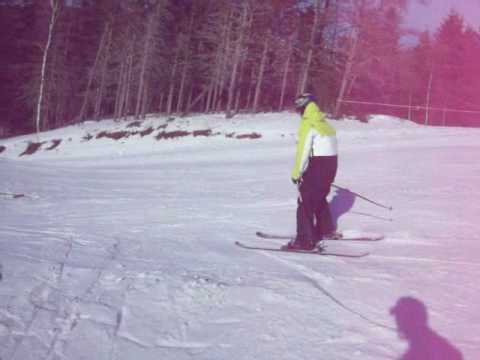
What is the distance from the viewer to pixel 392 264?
5.36 metres

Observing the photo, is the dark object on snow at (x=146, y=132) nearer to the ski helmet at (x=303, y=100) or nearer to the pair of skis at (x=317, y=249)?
the pair of skis at (x=317, y=249)

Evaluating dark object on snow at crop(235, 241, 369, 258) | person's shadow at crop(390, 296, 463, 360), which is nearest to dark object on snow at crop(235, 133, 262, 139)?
dark object on snow at crop(235, 241, 369, 258)

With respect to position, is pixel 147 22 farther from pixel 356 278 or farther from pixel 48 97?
pixel 356 278

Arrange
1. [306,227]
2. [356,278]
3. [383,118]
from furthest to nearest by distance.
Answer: [383,118]
[306,227]
[356,278]

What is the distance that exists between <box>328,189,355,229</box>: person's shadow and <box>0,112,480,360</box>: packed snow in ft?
0.18

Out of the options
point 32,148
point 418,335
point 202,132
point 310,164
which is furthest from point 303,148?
point 32,148

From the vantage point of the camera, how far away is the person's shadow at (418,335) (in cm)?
319

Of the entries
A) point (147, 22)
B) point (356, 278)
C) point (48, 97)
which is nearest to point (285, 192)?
point (356, 278)

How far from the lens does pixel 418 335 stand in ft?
11.4

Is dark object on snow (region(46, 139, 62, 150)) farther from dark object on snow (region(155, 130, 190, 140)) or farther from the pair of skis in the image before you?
the pair of skis

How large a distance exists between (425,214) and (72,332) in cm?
671

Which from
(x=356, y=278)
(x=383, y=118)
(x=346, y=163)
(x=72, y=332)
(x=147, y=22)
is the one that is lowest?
(x=72, y=332)

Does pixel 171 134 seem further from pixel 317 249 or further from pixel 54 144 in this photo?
pixel 317 249

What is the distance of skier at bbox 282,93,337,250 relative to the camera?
5832 mm
